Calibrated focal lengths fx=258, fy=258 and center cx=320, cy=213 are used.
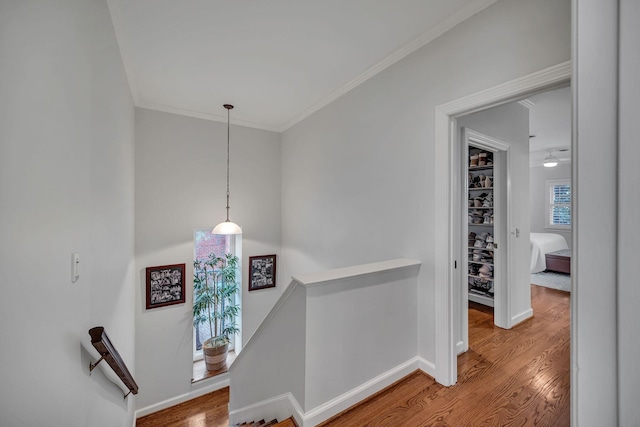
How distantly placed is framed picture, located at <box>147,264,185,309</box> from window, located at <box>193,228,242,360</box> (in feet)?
1.17

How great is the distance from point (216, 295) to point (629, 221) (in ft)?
13.6

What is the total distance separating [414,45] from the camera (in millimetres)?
2047

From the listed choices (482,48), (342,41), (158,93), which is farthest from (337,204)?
(158,93)

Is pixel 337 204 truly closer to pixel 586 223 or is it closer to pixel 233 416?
pixel 233 416

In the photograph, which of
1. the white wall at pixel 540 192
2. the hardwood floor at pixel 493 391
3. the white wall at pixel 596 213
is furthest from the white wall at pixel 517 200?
the white wall at pixel 540 192

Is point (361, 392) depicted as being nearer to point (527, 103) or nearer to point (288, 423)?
point (288, 423)

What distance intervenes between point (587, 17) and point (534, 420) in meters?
2.04

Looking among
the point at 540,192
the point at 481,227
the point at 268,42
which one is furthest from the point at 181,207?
the point at 540,192

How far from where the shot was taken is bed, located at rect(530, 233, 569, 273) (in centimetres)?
489

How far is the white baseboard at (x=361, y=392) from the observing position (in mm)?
1506

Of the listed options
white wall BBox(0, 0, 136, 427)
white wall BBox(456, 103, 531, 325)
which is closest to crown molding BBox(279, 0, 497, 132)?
white wall BBox(456, 103, 531, 325)

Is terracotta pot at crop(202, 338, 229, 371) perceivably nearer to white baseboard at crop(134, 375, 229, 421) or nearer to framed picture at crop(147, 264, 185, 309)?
white baseboard at crop(134, 375, 229, 421)

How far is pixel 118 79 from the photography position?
6.89ft

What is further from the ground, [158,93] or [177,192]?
[158,93]
